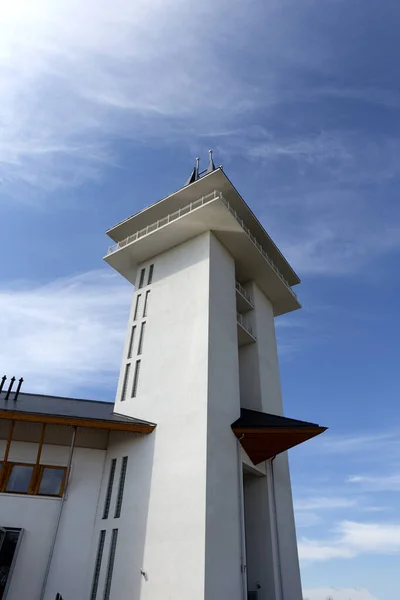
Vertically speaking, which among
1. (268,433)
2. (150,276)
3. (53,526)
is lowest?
(53,526)

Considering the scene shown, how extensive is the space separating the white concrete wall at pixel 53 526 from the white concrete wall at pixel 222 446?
5.24 m

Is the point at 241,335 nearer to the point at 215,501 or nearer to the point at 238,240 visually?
the point at 238,240

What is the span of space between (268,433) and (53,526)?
868cm

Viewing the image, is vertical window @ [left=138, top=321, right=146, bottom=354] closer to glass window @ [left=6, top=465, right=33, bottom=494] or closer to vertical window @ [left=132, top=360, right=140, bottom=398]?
vertical window @ [left=132, top=360, right=140, bottom=398]

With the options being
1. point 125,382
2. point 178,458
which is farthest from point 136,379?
point 178,458

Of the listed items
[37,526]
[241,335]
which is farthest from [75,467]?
[241,335]

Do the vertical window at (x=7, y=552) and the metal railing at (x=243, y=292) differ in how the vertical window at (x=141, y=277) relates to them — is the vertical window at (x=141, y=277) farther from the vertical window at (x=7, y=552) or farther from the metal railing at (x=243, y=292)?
the vertical window at (x=7, y=552)

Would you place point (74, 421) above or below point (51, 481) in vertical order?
above

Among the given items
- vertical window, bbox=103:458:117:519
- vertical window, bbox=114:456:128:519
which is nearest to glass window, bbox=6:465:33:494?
vertical window, bbox=103:458:117:519

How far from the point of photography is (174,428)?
1602 centimetres

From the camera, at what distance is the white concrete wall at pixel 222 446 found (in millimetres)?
13016

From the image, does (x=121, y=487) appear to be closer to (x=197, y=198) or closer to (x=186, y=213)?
(x=186, y=213)

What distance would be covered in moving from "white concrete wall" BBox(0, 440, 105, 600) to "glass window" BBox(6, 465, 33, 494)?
11.7 inches

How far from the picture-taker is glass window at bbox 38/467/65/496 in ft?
52.9
